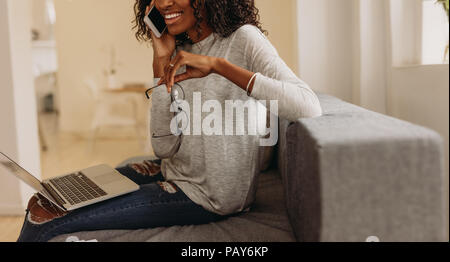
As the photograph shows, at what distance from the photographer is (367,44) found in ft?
5.32

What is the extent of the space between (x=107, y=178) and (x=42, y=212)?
0.72 ft

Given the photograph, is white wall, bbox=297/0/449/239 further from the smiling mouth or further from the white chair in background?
the white chair in background

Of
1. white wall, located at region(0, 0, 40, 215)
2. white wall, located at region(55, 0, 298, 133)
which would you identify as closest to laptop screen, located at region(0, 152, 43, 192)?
white wall, located at region(0, 0, 40, 215)

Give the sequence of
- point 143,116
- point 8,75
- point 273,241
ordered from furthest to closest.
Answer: point 143,116
point 8,75
point 273,241

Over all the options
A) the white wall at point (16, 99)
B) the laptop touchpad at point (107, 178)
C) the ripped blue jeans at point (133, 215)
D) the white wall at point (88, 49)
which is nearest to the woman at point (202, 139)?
the ripped blue jeans at point (133, 215)

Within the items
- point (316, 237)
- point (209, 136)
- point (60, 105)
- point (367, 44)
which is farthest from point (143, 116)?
point (316, 237)

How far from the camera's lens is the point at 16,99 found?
2.19m

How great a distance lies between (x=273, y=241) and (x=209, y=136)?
0.98ft

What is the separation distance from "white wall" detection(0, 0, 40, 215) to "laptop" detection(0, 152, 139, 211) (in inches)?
43.4

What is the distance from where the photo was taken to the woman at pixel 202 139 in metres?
0.99

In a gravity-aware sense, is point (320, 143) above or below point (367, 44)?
below

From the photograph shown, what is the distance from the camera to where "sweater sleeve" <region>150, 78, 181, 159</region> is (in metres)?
1.20

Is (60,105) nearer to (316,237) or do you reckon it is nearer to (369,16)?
(369,16)

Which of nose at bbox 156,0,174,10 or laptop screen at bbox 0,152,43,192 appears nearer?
laptop screen at bbox 0,152,43,192
